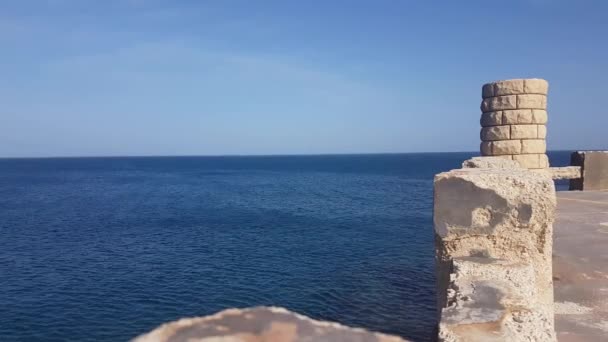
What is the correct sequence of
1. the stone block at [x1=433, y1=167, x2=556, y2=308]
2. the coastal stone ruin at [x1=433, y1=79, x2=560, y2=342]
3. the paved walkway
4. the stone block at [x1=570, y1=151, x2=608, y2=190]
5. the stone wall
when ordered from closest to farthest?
the coastal stone ruin at [x1=433, y1=79, x2=560, y2=342] → the stone wall → the stone block at [x1=433, y1=167, x2=556, y2=308] → the paved walkway → the stone block at [x1=570, y1=151, x2=608, y2=190]

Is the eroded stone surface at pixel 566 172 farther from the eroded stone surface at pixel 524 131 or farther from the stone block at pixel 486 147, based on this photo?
the stone block at pixel 486 147

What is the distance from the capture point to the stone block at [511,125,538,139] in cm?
1206

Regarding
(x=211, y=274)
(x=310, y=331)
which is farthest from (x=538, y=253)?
(x=211, y=274)

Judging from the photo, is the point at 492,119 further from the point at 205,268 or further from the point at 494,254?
the point at 205,268

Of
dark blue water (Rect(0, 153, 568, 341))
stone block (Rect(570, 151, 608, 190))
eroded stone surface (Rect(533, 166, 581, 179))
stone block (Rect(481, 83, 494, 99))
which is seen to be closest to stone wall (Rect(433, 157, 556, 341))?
stone block (Rect(481, 83, 494, 99))

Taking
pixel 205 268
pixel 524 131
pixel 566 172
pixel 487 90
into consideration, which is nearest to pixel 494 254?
pixel 524 131

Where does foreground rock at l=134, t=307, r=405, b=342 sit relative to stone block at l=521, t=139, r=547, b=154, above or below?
below

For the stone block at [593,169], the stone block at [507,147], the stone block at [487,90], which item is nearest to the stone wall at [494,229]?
the stone block at [507,147]

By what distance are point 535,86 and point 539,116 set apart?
0.80 metres

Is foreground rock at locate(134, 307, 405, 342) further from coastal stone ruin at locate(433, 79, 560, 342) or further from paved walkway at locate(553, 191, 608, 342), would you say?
paved walkway at locate(553, 191, 608, 342)

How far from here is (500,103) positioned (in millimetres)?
12195

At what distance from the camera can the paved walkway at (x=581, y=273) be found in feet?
17.2

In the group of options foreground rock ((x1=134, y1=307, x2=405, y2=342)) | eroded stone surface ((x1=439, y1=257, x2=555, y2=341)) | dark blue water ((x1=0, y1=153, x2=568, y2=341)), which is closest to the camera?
foreground rock ((x1=134, y1=307, x2=405, y2=342))

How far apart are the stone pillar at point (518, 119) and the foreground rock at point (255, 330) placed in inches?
459
